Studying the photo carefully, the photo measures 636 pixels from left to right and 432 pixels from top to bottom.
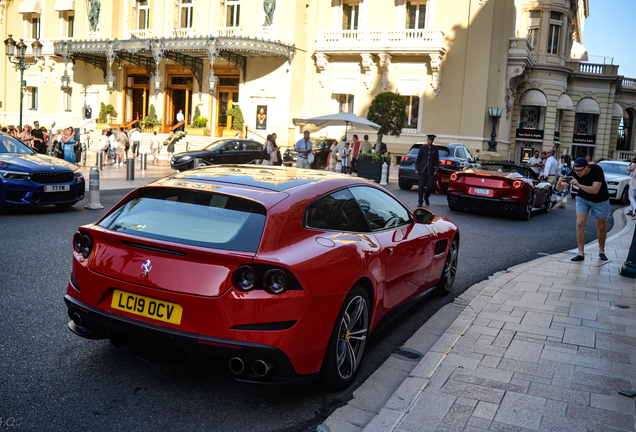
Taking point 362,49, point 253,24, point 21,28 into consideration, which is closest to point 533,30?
point 362,49

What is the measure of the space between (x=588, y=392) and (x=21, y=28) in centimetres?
5197

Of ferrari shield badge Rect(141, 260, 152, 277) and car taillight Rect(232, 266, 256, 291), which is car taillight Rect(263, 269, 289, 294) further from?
ferrari shield badge Rect(141, 260, 152, 277)

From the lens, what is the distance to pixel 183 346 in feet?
10.5

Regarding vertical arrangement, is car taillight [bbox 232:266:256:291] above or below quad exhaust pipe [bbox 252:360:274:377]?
above

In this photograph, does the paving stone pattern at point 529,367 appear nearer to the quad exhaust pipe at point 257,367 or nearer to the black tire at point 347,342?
the black tire at point 347,342

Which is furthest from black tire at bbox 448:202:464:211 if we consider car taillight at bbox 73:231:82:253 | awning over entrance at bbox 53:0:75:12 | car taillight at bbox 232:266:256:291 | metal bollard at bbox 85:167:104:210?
awning over entrance at bbox 53:0:75:12

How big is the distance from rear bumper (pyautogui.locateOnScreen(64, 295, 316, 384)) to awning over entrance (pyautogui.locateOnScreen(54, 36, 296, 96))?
31287 millimetres

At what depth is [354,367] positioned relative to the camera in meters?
3.91

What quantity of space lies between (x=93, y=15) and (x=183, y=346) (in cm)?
4211

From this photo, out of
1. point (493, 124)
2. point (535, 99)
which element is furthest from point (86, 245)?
point (535, 99)

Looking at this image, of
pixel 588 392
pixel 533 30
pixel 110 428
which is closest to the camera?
pixel 110 428

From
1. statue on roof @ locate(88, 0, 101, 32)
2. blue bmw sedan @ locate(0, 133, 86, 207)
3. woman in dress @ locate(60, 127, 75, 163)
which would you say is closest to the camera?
blue bmw sedan @ locate(0, 133, 86, 207)

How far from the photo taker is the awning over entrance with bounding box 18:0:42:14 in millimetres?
43438

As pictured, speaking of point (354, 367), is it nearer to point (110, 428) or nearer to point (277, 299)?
point (277, 299)
